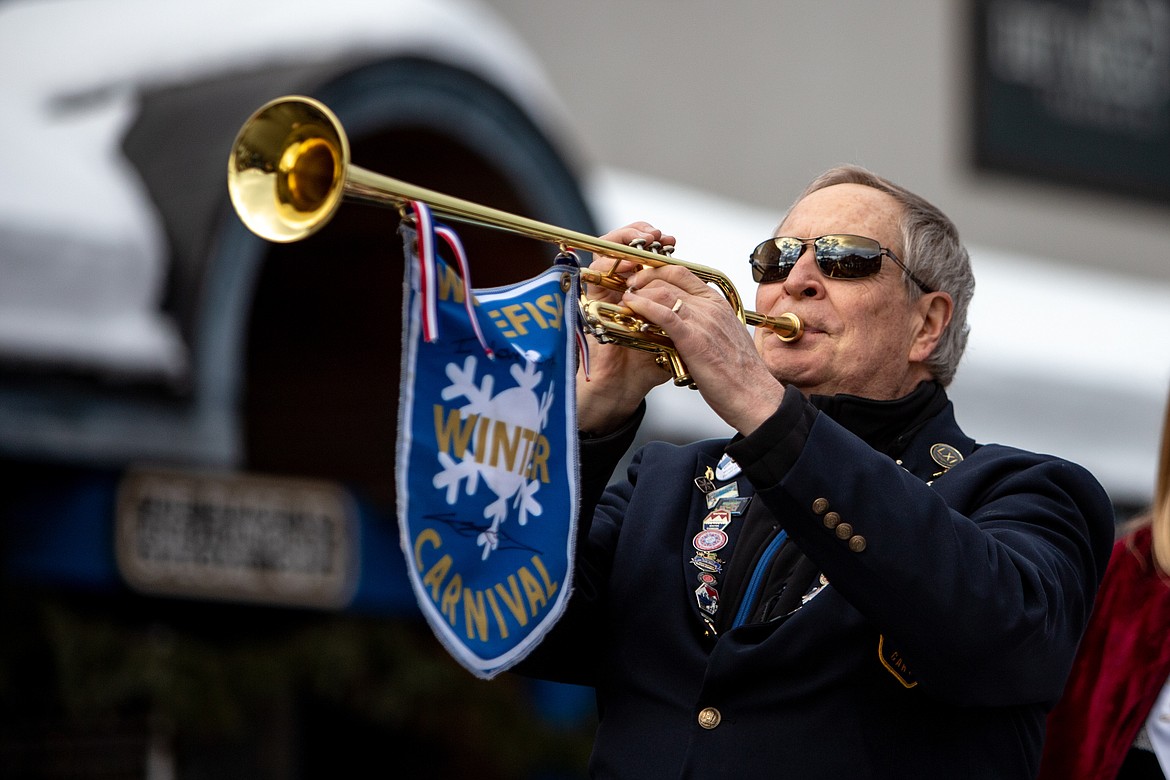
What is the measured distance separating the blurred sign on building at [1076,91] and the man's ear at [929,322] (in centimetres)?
797

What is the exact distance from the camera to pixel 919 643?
2.24m

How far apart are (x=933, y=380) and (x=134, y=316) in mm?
3164

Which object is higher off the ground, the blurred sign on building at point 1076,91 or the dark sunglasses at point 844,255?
the blurred sign on building at point 1076,91

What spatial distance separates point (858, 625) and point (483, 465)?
1.98ft

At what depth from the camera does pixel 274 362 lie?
7156mm

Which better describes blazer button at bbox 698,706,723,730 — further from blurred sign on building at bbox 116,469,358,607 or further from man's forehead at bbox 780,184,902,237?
blurred sign on building at bbox 116,469,358,607

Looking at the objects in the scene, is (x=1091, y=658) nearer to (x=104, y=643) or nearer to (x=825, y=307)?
(x=825, y=307)

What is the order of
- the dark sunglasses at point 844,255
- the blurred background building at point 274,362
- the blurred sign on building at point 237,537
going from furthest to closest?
the blurred sign on building at point 237,537 < the blurred background building at point 274,362 < the dark sunglasses at point 844,255

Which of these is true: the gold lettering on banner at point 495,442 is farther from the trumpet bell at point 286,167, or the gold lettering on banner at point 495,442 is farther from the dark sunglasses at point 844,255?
the dark sunglasses at point 844,255

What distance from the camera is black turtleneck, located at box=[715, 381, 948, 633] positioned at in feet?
7.50

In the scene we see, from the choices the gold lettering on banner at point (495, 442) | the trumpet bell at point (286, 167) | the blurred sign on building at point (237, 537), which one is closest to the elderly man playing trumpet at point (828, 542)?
the gold lettering on banner at point (495, 442)

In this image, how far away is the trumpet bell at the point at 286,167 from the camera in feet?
7.95

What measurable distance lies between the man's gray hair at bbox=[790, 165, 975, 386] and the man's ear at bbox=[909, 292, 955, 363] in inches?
0.5

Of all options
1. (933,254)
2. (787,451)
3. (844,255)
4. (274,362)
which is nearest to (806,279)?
(844,255)
